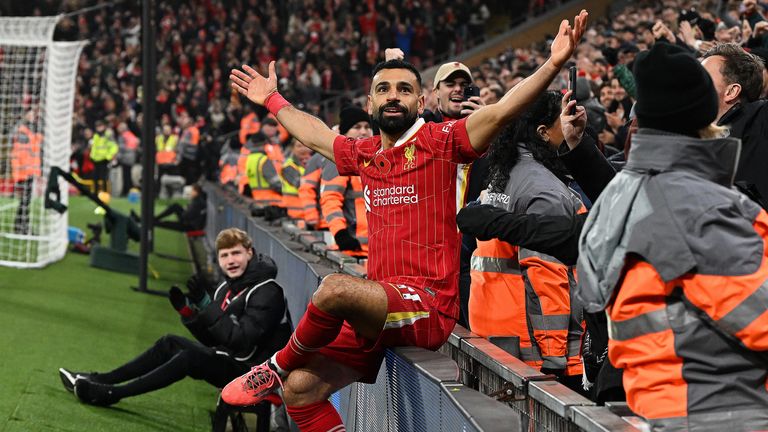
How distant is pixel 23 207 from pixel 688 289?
14.9m

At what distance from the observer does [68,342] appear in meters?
10.5

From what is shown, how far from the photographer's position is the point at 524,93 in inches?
180

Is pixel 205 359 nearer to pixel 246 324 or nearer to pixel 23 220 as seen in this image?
pixel 246 324

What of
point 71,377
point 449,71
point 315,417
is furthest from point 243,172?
point 315,417

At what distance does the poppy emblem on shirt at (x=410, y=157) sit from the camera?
500 centimetres

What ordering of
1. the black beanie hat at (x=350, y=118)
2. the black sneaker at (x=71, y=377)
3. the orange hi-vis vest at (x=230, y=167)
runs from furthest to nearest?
the orange hi-vis vest at (x=230, y=167) → the black beanie hat at (x=350, y=118) → the black sneaker at (x=71, y=377)

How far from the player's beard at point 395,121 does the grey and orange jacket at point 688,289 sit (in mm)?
2117

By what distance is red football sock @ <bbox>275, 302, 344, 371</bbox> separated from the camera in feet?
14.9

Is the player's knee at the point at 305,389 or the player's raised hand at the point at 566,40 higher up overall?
the player's raised hand at the point at 566,40

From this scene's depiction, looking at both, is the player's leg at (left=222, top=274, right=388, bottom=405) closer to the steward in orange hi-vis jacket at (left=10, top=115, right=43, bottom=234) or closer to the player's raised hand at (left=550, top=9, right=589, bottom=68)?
the player's raised hand at (left=550, top=9, right=589, bottom=68)

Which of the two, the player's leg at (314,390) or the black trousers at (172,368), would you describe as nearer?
the player's leg at (314,390)

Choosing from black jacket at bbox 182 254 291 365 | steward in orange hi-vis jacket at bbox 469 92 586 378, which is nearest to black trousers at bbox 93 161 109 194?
black jacket at bbox 182 254 291 365

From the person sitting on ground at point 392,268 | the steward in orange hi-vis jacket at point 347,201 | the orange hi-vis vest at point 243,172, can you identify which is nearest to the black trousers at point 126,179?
the orange hi-vis vest at point 243,172

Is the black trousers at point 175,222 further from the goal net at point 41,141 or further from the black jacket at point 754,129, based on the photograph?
the black jacket at point 754,129
